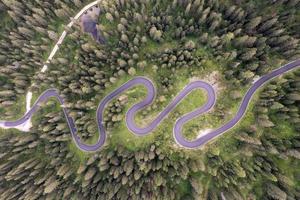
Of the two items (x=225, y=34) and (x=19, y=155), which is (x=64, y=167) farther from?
(x=225, y=34)

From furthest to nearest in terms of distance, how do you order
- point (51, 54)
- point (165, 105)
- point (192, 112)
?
point (51, 54) → point (165, 105) → point (192, 112)

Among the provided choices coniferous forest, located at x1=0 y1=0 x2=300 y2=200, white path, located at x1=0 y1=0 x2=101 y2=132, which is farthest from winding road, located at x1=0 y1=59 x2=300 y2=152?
white path, located at x1=0 y1=0 x2=101 y2=132

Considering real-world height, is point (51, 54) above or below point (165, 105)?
above

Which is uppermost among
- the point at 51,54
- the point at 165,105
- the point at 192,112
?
the point at 51,54

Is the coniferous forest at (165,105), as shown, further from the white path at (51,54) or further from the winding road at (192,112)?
the white path at (51,54)

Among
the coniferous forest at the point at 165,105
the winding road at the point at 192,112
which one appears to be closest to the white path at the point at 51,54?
the coniferous forest at the point at 165,105

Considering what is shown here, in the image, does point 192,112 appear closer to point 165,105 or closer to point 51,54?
point 165,105

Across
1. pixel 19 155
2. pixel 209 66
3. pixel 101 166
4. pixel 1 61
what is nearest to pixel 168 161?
pixel 101 166

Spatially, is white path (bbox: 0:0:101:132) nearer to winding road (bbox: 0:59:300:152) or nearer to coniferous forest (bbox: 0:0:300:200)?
coniferous forest (bbox: 0:0:300:200)

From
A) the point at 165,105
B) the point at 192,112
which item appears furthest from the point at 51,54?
the point at 192,112
